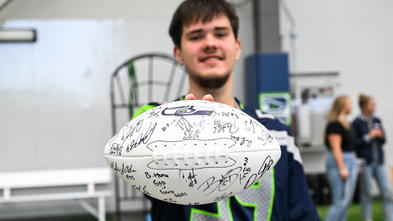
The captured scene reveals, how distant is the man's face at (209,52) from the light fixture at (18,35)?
4.48 metres

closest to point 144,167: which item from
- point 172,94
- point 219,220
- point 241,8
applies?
point 219,220

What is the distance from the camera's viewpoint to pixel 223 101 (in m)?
1.17

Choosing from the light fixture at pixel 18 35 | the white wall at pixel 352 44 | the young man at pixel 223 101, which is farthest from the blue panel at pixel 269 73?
the young man at pixel 223 101

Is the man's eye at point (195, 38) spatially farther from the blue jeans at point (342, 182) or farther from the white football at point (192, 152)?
the blue jeans at point (342, 182)

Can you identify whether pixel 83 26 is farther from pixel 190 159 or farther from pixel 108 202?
pixel 190 159

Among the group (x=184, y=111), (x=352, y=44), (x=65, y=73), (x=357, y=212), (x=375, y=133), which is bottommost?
(x=357, y=212)

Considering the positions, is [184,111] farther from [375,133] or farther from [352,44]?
[352,44]

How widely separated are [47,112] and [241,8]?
8.34ft

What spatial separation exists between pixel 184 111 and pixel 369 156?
3.36m

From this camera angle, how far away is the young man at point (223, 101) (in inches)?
43.8

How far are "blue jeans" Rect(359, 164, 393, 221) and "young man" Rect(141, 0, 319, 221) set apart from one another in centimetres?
288

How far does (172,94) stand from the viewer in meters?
5.52
